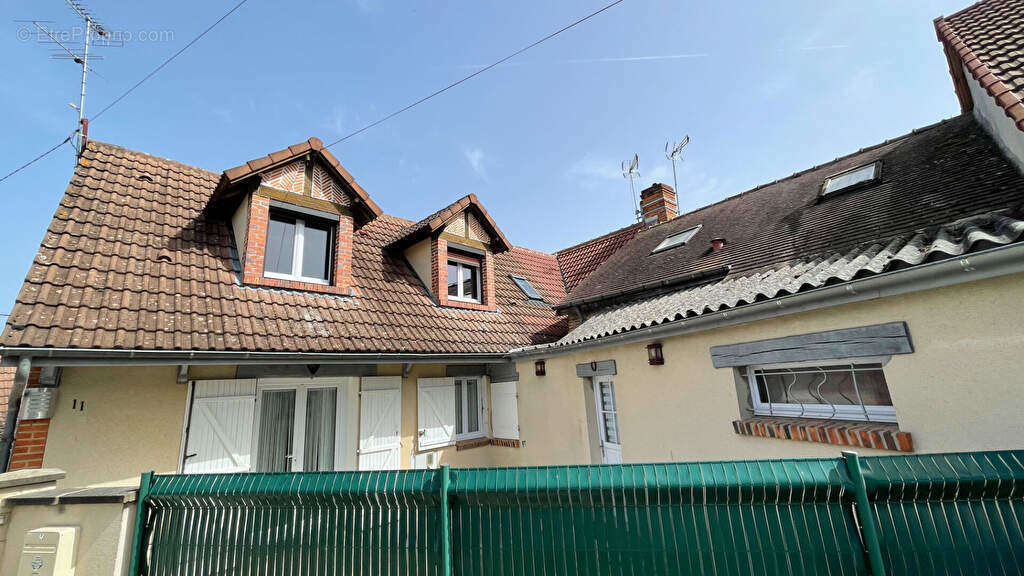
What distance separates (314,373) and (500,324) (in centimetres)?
362

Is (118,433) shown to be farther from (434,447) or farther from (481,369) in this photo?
(481,369)

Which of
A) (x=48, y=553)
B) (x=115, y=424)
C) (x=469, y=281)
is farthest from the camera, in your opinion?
(x=469, y=281)

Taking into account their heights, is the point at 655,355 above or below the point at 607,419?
above

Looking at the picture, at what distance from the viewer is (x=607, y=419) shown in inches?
257

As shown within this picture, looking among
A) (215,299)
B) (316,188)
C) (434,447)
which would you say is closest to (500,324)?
(434,447)

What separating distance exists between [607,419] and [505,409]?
212cm

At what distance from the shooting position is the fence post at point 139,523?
299cm

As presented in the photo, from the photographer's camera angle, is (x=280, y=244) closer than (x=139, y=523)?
No

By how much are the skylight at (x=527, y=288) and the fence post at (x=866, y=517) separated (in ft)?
26.0

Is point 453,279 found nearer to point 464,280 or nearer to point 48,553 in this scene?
point 464,280

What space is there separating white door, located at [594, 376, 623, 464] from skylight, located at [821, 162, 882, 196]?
4.88m

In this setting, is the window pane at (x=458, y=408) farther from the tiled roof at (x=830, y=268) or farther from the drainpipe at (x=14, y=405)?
the drainpipe at (x=14, y=405)

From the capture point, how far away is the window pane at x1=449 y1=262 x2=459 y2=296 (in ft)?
27.9

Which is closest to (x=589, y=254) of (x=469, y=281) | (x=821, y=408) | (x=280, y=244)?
(x=469, y=281)
